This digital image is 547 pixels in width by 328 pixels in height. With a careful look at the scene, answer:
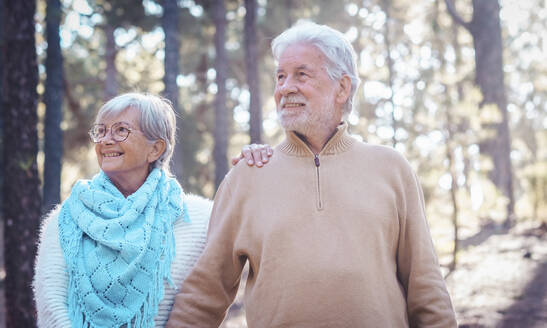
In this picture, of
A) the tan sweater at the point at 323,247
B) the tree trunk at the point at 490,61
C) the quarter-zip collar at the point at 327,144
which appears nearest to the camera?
the tan sweater at the point at 323,247

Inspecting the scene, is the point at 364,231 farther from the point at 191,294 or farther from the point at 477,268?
the point at 477,268

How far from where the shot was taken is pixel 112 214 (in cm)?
264

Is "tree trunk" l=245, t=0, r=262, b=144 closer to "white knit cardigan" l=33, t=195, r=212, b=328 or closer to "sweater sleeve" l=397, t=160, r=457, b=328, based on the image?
"white knit cardigan" l=33, t=195, r=212, b=328

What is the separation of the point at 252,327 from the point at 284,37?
5.11 ft

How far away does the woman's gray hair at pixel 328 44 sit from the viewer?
2.66 m

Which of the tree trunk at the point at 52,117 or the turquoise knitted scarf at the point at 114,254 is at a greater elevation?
the tree trunk at the point at 52,117

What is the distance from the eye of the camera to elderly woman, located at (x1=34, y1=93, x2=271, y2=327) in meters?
2.51

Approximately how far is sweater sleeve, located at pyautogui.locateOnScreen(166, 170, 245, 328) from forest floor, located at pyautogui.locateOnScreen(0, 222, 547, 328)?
3.71 meters

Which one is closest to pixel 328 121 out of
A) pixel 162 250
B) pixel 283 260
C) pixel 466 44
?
pixel 283 260

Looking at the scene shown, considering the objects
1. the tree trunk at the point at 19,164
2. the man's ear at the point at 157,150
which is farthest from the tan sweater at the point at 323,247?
the tree trunk at the point at 19,164

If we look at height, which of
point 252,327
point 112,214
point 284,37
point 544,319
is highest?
point 284,37

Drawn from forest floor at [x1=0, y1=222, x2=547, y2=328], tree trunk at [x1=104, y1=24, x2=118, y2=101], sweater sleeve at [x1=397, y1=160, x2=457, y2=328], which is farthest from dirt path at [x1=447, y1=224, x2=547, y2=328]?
tree trunk at [x1=104, y1=24, x2=118, y2=101]

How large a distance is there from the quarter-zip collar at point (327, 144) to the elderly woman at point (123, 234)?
0.53ft

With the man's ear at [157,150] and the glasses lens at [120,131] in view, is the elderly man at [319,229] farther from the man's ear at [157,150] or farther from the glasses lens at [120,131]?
the glasses lens at [120,131]
